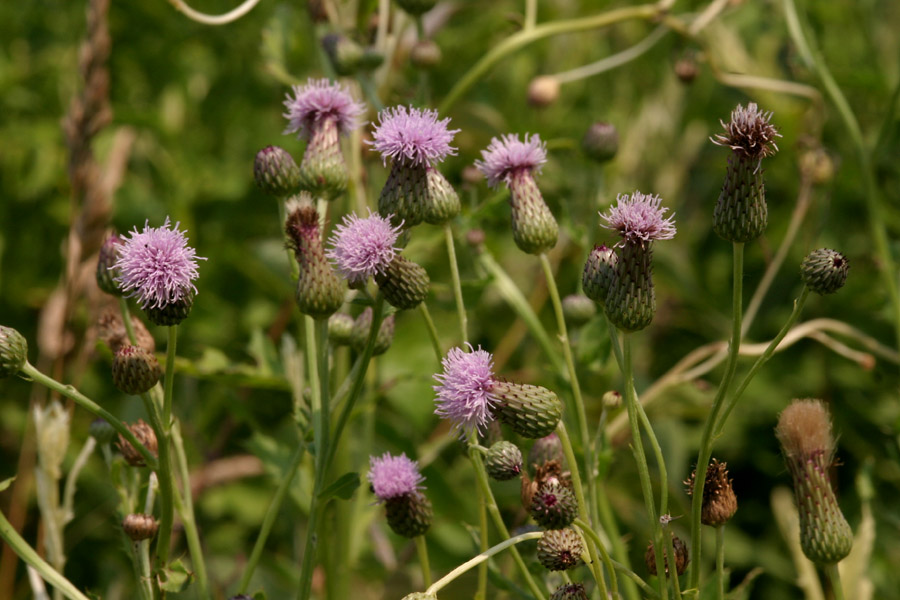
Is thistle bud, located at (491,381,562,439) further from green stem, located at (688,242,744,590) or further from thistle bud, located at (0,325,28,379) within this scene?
thistle bud, located at (0,325,28,379)

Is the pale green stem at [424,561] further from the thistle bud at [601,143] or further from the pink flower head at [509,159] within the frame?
the thistle bud at [601,143]

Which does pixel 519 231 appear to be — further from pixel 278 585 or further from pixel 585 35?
pixel 585 35

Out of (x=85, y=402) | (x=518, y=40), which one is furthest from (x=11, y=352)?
(x=518, y=40)

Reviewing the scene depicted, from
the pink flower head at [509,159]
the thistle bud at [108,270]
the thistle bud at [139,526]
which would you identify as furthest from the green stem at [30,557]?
the pink flower head at [509,159]


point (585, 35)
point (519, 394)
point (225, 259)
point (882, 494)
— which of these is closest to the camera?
point (519, 394)

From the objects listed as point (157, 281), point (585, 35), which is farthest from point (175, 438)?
point (585, 35)
